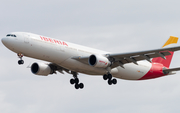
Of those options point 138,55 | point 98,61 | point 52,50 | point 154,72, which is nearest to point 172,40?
point 154,72

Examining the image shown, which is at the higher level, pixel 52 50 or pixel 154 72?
pixel 154 72

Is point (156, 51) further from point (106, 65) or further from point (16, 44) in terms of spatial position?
point (16, 44)

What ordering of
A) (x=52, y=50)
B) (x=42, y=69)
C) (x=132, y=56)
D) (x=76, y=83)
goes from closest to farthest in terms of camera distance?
(x=52, y=50), (x=132, y=56), (x=42, y=69), (x=76, y=83)

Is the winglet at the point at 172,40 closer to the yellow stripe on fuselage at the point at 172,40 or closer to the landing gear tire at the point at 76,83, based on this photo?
the yellow stripe on fuselage at the point at 172,40

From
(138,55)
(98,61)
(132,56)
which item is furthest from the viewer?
(132,56)

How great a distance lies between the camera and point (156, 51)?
41.4m

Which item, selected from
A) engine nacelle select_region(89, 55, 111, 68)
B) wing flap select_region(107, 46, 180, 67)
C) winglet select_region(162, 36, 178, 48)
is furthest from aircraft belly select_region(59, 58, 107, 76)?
winglet select_region(162, 36, 178, 48)

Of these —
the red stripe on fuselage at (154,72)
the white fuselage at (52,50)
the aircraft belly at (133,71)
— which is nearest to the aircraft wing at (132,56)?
the white fuselage at (52,50)

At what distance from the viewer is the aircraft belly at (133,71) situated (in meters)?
47.2

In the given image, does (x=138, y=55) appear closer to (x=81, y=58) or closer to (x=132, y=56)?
(x=132, y=56)

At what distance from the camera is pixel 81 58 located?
4253 centimetres

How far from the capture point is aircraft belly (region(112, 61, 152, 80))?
4716cm

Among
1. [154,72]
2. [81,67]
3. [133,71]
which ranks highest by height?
[154,72]

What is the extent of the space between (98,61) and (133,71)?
756 centimetres
